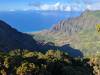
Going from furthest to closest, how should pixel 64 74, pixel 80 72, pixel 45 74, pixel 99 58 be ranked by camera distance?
1. pixel 99 58
2. pixel 80 72
3. pixel 64 74
4. pixel 45 74

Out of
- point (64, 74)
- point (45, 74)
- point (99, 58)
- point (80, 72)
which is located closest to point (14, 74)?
point (45, 74)

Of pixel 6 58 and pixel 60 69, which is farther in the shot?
pixel 60 69

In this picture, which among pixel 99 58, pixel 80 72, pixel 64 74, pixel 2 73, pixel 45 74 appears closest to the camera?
pixel 2 73

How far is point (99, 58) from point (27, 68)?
164 feet

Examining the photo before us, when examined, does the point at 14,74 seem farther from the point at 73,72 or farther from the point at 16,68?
the point at 73,72

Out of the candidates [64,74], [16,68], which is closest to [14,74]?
[16,68]

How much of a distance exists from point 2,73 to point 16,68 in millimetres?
2511

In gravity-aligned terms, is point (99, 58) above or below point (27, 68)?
below

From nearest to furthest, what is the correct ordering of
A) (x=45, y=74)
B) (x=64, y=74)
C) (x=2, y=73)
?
1. (x=2, y=73)
2. (x=45, y=74)
3. (x=64, y=74)

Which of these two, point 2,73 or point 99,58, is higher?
point 2,73

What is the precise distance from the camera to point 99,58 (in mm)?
108188

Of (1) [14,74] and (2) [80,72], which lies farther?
(2) [80,72]

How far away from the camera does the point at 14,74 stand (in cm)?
6034

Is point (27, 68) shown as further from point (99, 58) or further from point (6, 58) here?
point (99, 58)
